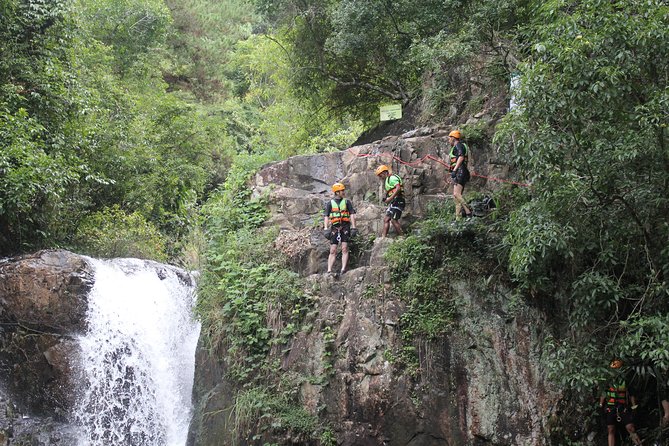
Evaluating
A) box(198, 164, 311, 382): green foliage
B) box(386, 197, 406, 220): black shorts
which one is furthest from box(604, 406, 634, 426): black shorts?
box(198, 164, 311, 382): green foliage

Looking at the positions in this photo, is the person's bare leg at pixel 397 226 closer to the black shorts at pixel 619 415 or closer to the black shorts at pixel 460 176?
the black shorts at pixel 460 176

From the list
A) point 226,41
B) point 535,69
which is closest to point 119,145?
point 226,41

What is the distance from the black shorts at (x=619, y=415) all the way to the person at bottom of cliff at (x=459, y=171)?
157 inches

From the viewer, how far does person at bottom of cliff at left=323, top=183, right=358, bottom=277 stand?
1260 cm

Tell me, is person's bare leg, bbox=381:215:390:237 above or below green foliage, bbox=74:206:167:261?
below

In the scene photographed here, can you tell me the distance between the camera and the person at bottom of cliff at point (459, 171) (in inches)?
469

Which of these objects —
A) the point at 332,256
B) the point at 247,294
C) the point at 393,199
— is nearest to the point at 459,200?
the point at 393,199

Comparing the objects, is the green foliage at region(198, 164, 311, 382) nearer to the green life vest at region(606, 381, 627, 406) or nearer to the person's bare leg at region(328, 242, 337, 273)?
the person's bare leg at region(328, 242, 337, 273)

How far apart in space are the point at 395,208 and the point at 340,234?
1.15m

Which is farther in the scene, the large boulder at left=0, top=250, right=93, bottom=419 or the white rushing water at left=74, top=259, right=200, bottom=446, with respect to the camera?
the white rushing water at left=74, top=259, right=200, bottom=446

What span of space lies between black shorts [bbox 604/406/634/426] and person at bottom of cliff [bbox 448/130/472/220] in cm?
400

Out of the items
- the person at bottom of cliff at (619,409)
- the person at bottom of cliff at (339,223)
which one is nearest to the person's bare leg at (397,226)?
the person at bottom of cliff at (339,223)

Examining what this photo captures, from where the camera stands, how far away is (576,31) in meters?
8.79

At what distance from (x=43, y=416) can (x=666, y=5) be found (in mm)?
12630
